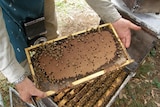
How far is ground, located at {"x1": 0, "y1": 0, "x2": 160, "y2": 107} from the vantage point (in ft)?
9.55

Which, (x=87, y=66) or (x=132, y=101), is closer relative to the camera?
(x=87, y=66)

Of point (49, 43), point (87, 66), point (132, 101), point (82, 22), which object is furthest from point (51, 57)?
point (82, 22)

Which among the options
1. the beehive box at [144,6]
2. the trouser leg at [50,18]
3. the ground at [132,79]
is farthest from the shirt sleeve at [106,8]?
the ground at [132,79]

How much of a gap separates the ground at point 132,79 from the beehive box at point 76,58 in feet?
3.04

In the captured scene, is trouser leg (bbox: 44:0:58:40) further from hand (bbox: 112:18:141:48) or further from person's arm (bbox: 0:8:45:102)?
person's arm (bbox: 0:8:45:102)

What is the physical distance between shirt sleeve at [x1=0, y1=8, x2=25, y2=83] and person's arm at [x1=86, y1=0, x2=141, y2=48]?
30.4 inches

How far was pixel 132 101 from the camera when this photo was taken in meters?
2.90

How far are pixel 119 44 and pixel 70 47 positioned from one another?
0.40m

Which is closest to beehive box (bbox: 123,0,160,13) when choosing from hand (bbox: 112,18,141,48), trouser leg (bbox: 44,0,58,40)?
hand (bbox: 112,18,141,48)

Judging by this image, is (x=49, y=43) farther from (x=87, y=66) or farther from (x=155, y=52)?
(x=155, y=52)

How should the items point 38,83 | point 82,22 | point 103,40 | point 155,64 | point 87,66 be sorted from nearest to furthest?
point 38,83 < point 87,66 < point 103,40 < point 155,64 < point 82,22

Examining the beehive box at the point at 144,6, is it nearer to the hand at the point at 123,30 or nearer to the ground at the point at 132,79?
the hand at the point at 123,30

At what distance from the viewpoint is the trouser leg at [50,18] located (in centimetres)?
245

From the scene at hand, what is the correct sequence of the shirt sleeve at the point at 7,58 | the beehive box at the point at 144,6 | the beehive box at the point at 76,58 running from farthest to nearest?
the beehive box at the point at 144,6 < the beehive box at the point at 76,58 < the shirt sleeve at the point at 7,58
